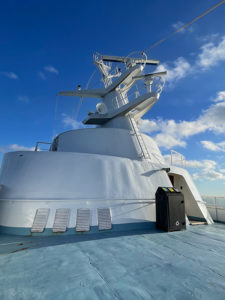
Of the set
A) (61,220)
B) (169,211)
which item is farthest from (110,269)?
(169,211)

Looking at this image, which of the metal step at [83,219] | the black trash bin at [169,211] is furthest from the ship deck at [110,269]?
the black trash bin at [169,211]

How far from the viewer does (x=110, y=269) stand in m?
3.09

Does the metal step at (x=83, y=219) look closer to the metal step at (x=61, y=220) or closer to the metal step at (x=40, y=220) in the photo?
the metal step at (x=61, y=220)

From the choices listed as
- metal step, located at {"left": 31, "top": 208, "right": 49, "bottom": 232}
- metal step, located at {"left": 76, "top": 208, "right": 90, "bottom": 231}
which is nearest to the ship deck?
metal step, located at {"left": 31, "top": 208, "right": 49, "bottom": 232}

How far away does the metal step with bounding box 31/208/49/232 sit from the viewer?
548 cm

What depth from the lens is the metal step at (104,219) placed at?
5934 mm

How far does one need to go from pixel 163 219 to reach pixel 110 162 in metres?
3.07

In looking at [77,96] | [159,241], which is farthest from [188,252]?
[77,96]

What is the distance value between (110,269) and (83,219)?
294 centimetres

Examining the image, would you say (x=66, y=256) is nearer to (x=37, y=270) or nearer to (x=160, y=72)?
(x=37, y=270)

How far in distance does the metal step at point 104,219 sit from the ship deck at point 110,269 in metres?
0.93

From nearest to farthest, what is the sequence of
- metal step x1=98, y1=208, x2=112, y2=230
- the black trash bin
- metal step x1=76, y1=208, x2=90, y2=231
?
metal step x1=76, y1=208, x2=90, y2=231 → metal step x1=98, y1=208, x2=112, y2=230 → the black trash bin

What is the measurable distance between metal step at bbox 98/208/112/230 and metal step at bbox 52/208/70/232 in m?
A: 1.13

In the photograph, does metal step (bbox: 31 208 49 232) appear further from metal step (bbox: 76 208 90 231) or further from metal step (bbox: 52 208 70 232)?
metal step (bbox: 76 208 90 231)
